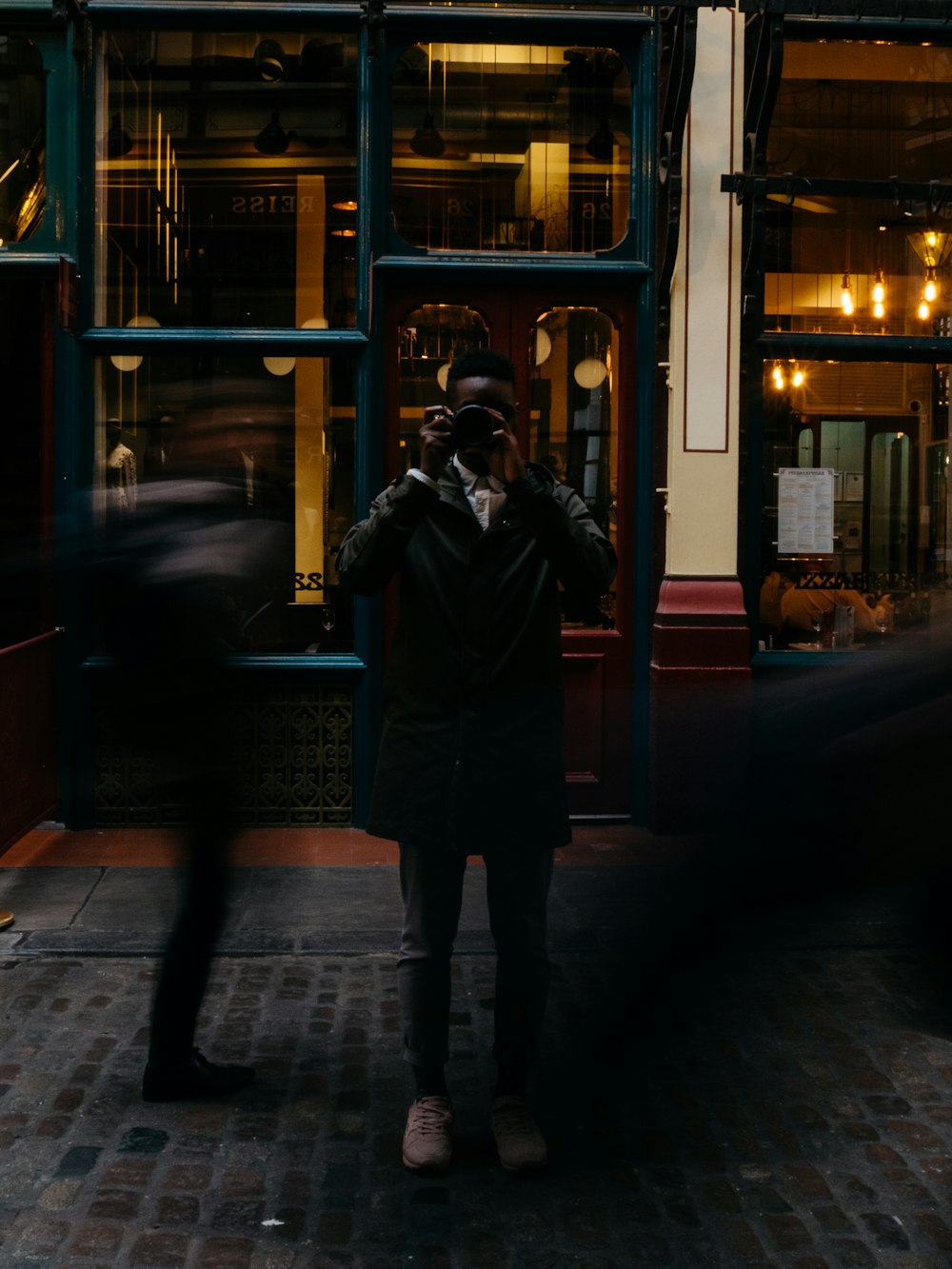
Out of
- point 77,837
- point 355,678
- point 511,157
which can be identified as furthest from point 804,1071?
point 511,157

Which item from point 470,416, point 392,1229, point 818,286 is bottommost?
point 392,1229

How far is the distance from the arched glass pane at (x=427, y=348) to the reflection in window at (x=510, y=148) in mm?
360

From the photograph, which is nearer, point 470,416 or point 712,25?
point 470,416

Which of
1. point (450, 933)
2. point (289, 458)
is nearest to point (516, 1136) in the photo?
point (450, 933)

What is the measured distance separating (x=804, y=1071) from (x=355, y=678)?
12.1 ft

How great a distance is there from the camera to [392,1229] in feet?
11.7

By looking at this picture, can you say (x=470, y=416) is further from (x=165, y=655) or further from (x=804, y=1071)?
(x=804, y=1071)

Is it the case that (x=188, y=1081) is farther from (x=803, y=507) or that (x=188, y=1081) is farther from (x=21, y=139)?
(x=21, y=139)

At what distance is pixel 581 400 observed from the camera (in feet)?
25.8

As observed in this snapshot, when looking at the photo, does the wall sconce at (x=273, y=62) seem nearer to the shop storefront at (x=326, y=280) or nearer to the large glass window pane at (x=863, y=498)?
the shop storefront at (x=326, y=280)

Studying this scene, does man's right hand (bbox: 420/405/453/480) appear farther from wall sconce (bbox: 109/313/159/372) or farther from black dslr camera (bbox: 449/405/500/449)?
wall sconce (bbox: 109/313/159/372)

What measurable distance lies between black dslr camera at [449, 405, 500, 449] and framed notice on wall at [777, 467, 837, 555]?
4507mm

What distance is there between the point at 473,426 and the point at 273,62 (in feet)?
16.2

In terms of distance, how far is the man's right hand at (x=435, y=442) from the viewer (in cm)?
365
